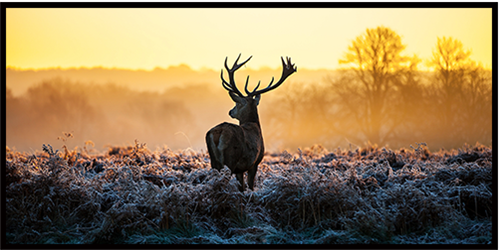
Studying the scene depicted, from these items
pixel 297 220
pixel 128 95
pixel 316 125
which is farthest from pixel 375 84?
pixel 297 220

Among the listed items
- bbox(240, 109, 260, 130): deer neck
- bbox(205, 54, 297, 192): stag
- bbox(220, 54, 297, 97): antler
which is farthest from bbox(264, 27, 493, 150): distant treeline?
bbox(205, 54, 297, 192): stag

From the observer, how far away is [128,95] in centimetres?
2900

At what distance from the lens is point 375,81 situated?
26812 mm

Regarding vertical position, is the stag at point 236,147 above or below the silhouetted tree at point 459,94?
below

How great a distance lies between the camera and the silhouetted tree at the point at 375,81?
26578 millimetres

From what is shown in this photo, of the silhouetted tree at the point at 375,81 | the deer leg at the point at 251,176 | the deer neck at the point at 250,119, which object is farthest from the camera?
the silhouetted tree at the point at 375,81

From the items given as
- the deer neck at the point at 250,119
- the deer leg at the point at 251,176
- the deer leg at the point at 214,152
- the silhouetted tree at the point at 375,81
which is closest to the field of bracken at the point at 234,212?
the deer leg at the point at 214,152

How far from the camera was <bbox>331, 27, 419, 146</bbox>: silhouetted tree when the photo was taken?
2658 cm

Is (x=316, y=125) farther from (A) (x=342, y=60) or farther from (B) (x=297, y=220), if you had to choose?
(B) (x=297, y=220)

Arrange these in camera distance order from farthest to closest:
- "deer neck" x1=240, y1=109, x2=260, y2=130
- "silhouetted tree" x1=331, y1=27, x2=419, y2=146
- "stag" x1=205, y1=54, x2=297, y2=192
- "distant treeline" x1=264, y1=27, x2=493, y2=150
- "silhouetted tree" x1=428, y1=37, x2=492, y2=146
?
"silhouetted tree" x1=331, y1=27, x2=419, y2=146 → "distant treeline" x1=264, y1=27, x2=493, y2=150 → "silhouetted tree" x1=428, y1=37, x2=492, y2=146 → "deer neck" x1=240, y1=109, x2=260, y2=130 → "stag" x1=205, y1=54, x2=297, y2=192

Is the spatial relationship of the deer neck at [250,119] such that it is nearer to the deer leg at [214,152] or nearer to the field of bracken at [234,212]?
the field of bracken at [234,212]

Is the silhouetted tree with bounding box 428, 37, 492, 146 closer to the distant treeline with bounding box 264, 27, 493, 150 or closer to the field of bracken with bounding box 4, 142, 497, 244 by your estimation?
the distant treeline with bounding box 264, 27, 493, 150

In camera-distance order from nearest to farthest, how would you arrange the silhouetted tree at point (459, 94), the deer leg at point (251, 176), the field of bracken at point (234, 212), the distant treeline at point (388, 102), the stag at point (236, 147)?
1. the field of bracken at point (234, 212)
2. the stag at point (236, 147)
3. the deer leg at point (251, 176)
4. the silhouetted tree at point (459, 94)
5. the distant treeline at point (388, 102)

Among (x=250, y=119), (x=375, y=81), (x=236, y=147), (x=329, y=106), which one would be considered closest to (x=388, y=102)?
(x=375, y=81)
